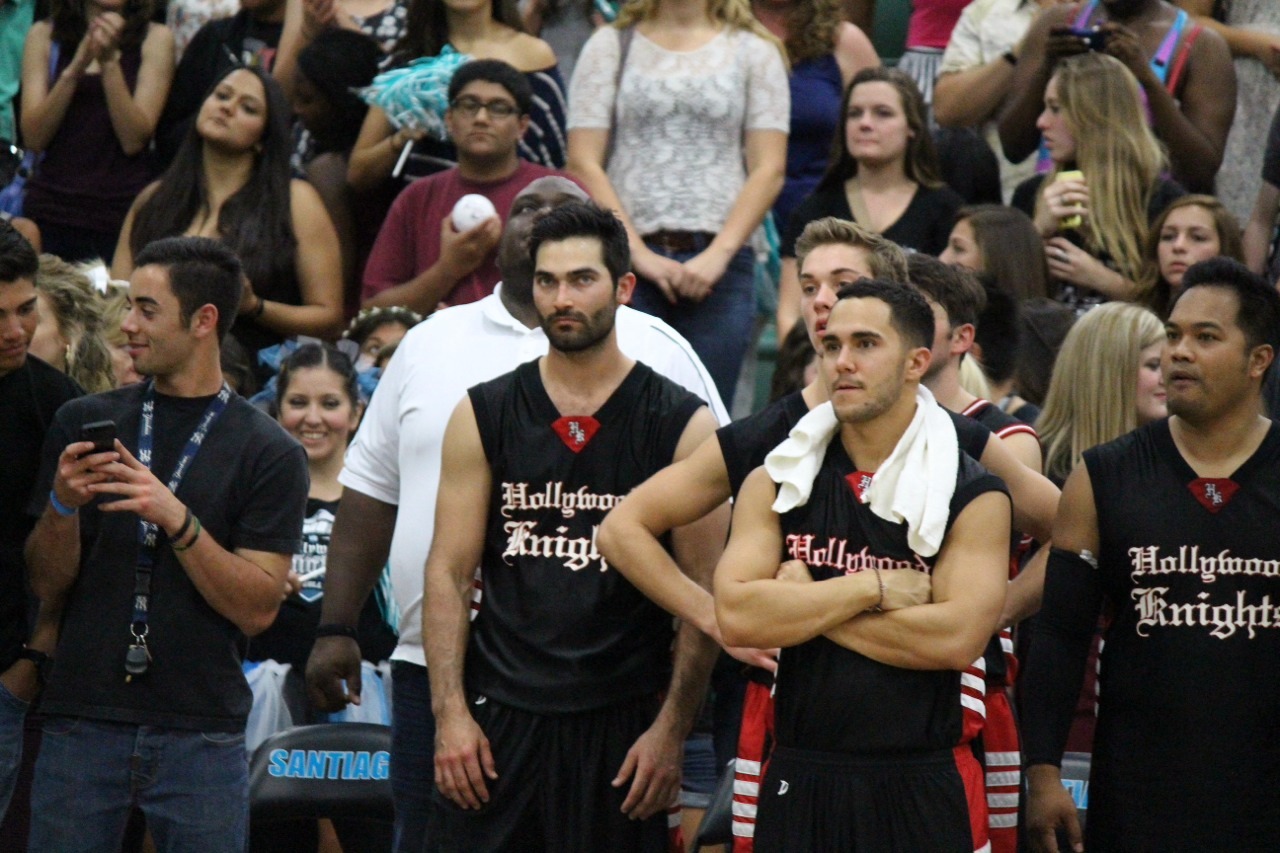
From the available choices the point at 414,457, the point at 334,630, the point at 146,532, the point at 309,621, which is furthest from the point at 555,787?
the point at 309,621

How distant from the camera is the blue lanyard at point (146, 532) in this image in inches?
203

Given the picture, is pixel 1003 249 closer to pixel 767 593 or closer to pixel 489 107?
pixel 489 107

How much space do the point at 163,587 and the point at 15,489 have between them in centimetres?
59

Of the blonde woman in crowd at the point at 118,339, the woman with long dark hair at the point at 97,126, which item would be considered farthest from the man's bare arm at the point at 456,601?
the woman with long dark hair at the point at 97,126

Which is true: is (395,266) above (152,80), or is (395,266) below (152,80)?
below

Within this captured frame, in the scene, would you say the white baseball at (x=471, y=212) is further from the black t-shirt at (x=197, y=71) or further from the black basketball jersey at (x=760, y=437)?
the black basketball jersey at (x=760, y=437)

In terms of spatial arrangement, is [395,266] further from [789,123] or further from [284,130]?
[789,123]

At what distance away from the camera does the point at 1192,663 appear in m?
4.75

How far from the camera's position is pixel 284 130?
8.18 meters

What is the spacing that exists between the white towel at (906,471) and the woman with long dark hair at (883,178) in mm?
3253

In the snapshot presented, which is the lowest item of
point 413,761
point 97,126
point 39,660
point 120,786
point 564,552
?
point 120,786

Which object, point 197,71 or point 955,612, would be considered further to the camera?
point 197,71

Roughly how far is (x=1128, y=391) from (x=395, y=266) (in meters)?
3.24

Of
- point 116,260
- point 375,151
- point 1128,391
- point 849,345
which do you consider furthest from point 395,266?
point 849,345
